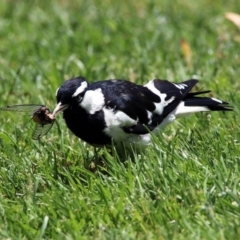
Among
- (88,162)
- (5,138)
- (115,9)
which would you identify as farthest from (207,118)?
(115,9)

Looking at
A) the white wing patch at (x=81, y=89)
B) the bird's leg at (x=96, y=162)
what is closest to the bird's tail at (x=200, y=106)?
the bird's leg at (x=96, y=162)

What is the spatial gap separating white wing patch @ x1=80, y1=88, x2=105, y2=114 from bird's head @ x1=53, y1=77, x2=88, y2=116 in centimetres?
3

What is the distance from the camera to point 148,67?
22.4 feet

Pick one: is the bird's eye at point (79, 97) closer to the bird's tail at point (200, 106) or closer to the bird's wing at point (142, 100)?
the bird's wing at point (142, 100)

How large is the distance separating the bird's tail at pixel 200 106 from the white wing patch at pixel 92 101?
70 centimetres

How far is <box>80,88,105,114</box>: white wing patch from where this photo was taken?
15.3 feet

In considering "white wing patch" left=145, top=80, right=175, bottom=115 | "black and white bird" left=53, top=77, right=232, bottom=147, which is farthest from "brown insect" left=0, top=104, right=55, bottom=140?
"white wing patch" left=145, top=80, right=175, bottom=115

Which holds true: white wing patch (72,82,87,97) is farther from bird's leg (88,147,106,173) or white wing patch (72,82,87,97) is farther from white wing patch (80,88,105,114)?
bird's leg (88,147,106,173)

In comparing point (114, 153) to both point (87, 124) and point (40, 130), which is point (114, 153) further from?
point (40, 130)

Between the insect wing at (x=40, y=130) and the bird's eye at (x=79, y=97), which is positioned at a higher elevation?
the bird's eye at (x=79, y=97)

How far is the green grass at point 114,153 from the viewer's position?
3.89 meters

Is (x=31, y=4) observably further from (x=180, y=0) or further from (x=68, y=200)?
(x=68, y=200)

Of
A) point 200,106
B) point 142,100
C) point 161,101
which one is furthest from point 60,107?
point 200,106

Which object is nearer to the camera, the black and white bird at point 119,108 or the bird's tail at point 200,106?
the black and white bird at point 119,108
